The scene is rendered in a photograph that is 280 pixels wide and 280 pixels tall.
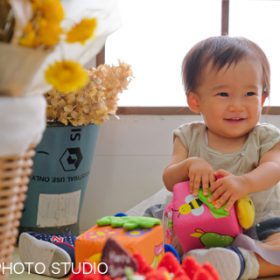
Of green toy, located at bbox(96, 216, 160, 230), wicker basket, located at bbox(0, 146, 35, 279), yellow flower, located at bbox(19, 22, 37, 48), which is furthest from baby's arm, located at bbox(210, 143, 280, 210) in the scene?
yellow flower, located at bbox(19, 22, 37, 48)

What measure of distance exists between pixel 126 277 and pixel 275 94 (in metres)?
1.53

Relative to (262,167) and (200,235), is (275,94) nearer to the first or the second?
(262,167)

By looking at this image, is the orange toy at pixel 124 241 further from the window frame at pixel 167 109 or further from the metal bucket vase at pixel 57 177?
the window frame at pixel 167 109

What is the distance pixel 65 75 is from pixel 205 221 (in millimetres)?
735

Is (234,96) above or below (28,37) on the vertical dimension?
below

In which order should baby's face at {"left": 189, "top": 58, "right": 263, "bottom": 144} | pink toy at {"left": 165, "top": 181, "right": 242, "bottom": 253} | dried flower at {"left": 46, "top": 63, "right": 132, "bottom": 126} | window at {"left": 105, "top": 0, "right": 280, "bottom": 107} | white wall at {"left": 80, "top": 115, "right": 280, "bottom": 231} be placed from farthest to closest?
window at {"left": 105, "top": 0, "right": 280, "bottom": 107}, white wall at {"left": 80, "top": 115, "right": 280, "bottom": 231}, dried flower at {"left": 46, "top": 63, "right": 132, "bottom": 126}, baby's face at {"left": 189, "top": 58, "right": 263, "bottom": 144}, pink toy at {"left": 165, "top": 181, "right": 242, "bottom": 253}

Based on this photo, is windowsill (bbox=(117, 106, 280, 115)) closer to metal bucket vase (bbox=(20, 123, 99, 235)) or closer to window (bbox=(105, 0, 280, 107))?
window (bbox=(105, 0, 280, 107))

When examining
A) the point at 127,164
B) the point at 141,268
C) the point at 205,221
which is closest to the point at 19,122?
the point at 141,268

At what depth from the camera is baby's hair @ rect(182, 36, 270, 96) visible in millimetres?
1353

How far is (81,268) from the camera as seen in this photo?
0.93 m

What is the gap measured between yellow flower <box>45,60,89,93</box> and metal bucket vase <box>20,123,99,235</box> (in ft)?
3.20

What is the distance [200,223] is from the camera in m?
1.19

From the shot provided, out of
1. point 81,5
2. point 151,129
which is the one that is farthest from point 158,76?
point 81,5

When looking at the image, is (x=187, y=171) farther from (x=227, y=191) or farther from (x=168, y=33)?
(x=168, y=33)
